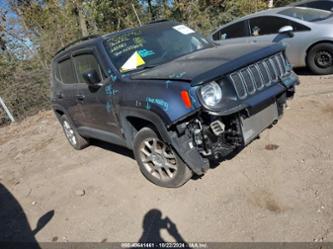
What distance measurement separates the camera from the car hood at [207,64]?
11.0 ft

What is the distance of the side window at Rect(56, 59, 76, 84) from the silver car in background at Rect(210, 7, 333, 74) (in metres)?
4.06

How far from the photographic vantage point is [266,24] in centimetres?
748

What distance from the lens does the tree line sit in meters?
10.1

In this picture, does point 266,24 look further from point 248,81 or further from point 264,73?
point 248,81

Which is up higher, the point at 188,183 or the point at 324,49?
the point at 324,49

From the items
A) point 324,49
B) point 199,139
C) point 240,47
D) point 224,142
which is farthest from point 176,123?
point 324,49

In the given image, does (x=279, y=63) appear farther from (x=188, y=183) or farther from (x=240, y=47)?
(x=188, y=183)

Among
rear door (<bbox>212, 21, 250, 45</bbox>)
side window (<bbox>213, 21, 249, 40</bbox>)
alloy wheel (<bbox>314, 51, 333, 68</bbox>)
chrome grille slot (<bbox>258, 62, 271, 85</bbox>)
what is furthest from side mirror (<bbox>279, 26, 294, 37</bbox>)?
chrome grille slot (<bbox>258, 62, 271, 85</bbox>)

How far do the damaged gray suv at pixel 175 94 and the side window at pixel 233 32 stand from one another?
10.5 feet

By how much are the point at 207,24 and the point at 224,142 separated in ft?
33.8

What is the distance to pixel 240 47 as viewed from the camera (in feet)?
13.6

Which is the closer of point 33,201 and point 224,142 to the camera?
point 224,142

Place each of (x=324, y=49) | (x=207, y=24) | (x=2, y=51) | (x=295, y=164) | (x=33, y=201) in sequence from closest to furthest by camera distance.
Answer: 1. (x=295, y=164)
2. (x=33, y=201)
3. (x=324, y=49)
4. (x=2, y=51)
5. (x=207, y=24)

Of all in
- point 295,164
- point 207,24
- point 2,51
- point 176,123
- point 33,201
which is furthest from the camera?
point 207,24
